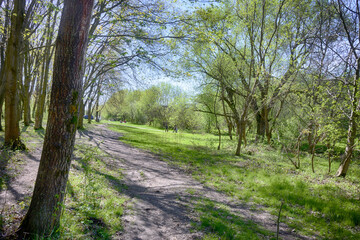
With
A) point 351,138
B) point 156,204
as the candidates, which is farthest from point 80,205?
point 351,138

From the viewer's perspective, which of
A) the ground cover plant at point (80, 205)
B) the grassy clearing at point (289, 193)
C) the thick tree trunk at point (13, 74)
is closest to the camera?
the ground cover plant at point (80, 205)

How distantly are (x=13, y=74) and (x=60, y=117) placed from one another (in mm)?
6355

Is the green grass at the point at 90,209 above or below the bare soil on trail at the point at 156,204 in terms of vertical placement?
above

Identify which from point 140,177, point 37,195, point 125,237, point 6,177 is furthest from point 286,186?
point 6,177

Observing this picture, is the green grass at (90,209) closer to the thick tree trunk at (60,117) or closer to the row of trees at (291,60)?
the thick tree trunk at (60,117)

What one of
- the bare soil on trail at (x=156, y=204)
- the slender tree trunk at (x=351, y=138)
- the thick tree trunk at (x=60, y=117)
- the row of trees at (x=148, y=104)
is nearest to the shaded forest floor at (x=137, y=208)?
the bare soil on trail at (x=156, y=204)

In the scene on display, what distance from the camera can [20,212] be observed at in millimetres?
3445

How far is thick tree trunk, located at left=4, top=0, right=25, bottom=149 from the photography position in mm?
7098

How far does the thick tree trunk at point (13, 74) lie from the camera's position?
7.10 m

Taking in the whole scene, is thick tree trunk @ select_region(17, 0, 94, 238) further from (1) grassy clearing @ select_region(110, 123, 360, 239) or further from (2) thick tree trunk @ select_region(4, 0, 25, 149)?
(2) thick tree trunk @ select_region(4, 0, 25, 149)

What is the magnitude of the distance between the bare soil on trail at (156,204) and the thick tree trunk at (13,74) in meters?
0.80

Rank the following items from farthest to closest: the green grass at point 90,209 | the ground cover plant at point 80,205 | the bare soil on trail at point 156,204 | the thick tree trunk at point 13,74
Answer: the thick tree trunk at point 13,74 < the bare soil on trail at point 156,204 < the green grass at point 90,209 < the ground cover plant at point 80,205

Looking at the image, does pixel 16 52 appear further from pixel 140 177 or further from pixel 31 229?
pixel 31 229

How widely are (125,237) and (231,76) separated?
44.0 feet
